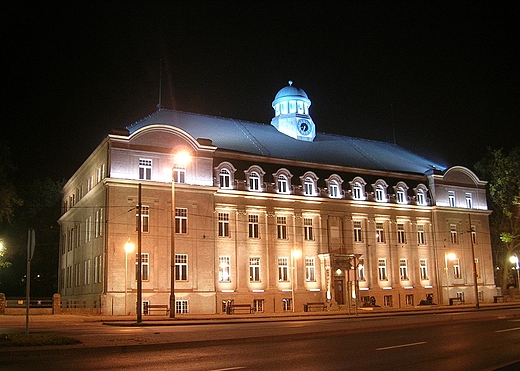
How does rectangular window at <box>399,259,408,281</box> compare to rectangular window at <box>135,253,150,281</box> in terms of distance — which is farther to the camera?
rectangular window at <box>399,259,408,281</box>

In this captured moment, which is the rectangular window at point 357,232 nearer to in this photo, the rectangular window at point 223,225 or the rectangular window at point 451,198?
the rectangular window at point 451,198

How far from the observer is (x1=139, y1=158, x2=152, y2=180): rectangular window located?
155 feet

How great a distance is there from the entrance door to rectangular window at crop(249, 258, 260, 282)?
8.48 m

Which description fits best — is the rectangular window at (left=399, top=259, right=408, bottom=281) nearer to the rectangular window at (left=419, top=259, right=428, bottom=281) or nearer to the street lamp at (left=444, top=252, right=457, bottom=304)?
the rectangular window at (left=419, top=259, right=428, bottom=281)

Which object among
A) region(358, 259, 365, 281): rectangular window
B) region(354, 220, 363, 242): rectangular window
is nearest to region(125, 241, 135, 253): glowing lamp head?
region(358, 259, 365, 281): rectangular window

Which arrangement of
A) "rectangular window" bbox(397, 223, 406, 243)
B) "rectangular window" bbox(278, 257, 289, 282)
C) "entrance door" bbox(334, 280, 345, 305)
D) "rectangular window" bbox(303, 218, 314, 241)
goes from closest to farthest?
"rectangular window" bbox(278, 257, 289, 282) < "entrance door" bbox(334, 280, 345, 305) < "rectangular window" bbox(303, 218, 314, 241) < "rectangular window" bbox(397, 223, 406, 243)

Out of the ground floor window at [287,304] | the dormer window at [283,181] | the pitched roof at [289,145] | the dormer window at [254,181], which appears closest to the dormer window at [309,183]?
the dormer window at [283,181]

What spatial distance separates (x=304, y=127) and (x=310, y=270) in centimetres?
1778

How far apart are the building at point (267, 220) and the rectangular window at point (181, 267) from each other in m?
0.08

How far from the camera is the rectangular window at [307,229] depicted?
5616 centimetres

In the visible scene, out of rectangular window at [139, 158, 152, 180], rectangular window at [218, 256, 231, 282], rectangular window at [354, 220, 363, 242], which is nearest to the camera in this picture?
rectangular window at [139, 158, 152, 180]

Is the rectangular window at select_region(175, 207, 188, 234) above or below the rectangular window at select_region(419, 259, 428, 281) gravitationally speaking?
above

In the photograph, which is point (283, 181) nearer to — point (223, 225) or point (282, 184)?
point (282, 184)

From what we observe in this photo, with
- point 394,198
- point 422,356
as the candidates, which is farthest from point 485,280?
point 422,356
